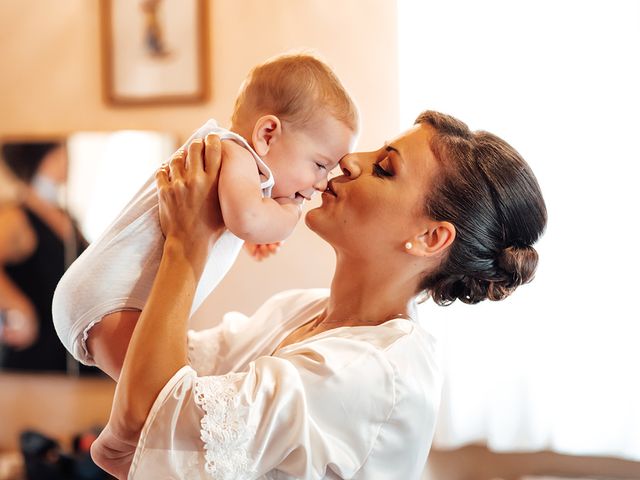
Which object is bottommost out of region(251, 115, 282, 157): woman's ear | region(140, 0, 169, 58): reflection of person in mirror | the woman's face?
the woman's face

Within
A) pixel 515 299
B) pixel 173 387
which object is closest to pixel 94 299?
pixel 173 387

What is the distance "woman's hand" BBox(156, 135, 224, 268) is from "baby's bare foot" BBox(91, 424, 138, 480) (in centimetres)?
33

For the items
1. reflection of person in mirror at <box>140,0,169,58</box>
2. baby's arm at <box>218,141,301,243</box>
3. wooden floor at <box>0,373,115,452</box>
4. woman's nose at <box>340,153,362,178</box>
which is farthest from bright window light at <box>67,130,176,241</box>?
baby's arm at <box>218,141,301,243</box>

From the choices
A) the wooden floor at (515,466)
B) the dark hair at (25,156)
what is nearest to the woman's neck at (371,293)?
the wooden floor at (515,466)

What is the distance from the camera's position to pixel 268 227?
4.58 feet

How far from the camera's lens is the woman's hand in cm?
136

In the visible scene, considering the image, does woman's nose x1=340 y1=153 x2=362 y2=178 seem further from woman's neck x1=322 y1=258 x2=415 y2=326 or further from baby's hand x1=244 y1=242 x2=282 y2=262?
baby's hand x1=244 y1=242 x2=282 y2=262

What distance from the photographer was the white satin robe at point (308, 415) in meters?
1.21

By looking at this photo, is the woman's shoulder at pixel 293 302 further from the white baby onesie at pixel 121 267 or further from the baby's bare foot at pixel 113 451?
the baby's bare foot at pixel 113 451

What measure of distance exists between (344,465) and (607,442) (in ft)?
5.30

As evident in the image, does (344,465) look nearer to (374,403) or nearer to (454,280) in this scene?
(374,403)

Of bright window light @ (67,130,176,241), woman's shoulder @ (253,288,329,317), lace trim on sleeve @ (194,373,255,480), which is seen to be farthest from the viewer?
bright window light @ (67,130,176,241)

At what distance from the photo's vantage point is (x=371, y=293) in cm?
156

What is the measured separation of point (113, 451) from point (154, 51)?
211 cm
